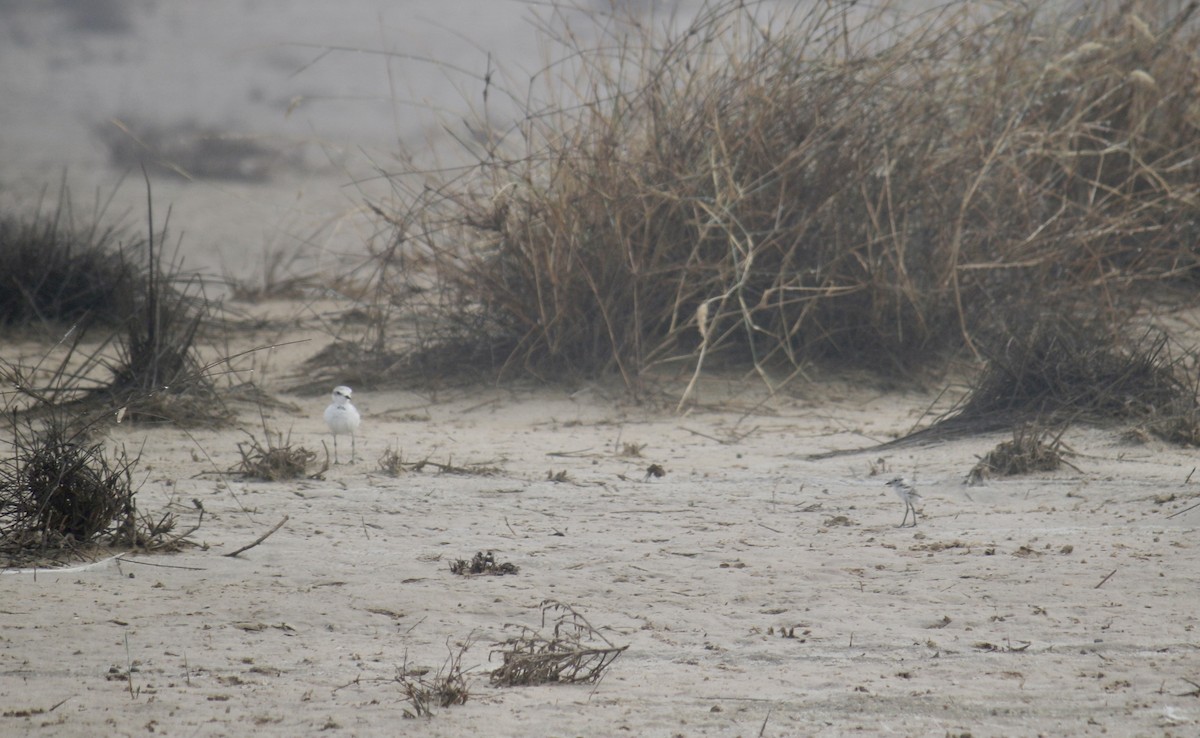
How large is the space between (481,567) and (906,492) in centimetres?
133

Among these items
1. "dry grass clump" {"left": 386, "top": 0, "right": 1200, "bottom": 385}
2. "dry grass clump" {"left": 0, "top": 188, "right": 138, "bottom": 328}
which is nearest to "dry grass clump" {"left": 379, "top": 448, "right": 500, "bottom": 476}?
"dry grass clump" {"left": 386, "top": 0, "right": 1200, "bottom": 385}

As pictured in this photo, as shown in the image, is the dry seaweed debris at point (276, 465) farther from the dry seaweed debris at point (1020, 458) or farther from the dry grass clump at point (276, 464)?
the dry seaweed debris at point (1020, 458)

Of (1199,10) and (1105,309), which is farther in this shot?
(1199,10)

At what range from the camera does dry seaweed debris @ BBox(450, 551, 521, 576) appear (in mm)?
2656

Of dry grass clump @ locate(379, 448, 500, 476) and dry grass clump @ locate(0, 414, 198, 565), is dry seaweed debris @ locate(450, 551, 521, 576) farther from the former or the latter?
dry grass clump @ locate(379, 448, 500, 476)

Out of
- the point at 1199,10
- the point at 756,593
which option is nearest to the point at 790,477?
the point at 756,593

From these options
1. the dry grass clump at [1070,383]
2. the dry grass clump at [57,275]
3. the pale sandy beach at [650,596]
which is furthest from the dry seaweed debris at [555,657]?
the dry grass clump at [57,275]

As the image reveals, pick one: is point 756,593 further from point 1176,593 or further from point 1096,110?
point 1096,110

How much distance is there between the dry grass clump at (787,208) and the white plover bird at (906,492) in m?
1.46

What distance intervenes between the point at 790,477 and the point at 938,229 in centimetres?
206

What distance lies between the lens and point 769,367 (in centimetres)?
535

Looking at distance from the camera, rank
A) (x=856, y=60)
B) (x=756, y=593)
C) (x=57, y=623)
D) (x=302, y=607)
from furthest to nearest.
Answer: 1. (x=856, y=60)
2. (x=756, y=593)
3. (x=302, y=607)
4. (x=57, y=623)

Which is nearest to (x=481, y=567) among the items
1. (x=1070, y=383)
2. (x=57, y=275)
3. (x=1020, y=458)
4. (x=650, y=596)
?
(x=650, y=596)

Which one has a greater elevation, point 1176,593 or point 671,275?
point 671,275
